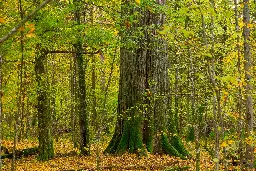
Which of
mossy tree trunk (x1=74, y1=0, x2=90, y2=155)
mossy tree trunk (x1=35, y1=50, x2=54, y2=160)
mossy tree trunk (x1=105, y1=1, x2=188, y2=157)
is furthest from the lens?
mossy tree trunk (x1=74, y1=0, x2=90, y2=155)

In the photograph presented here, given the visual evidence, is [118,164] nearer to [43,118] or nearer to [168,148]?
[168,148]

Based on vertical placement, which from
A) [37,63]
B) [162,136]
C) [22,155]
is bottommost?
[22,155]

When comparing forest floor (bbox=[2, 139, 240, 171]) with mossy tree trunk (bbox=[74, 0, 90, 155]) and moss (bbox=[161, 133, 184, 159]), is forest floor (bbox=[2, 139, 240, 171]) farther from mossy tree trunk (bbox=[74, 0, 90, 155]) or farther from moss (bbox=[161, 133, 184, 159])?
mossy tree trunk (bbox=[74, 0, 90, 155])

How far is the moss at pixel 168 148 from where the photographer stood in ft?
40.4

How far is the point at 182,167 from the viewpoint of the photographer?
9844 mm

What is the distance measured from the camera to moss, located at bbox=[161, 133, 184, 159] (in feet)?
40.4

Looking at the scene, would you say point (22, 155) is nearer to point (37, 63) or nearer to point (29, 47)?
point (37, 63)

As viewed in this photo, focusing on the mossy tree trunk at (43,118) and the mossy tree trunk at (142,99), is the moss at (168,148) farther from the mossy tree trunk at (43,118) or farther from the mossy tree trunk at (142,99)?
the mossy tree trunk at (43,118)

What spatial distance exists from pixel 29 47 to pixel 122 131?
4.69m

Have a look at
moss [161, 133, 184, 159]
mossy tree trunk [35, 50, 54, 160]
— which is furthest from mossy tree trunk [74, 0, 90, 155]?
moss [161, 133, 184, 159]

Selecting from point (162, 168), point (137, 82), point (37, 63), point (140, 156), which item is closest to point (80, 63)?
point (37, 63)

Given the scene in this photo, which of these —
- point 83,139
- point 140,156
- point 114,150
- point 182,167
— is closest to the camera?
point 182,167

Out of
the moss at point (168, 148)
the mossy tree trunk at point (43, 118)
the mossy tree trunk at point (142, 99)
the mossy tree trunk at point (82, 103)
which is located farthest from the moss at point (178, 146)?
the mossy tree trunk at point (43, 118)

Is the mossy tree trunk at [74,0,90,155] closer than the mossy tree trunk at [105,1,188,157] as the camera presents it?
No
